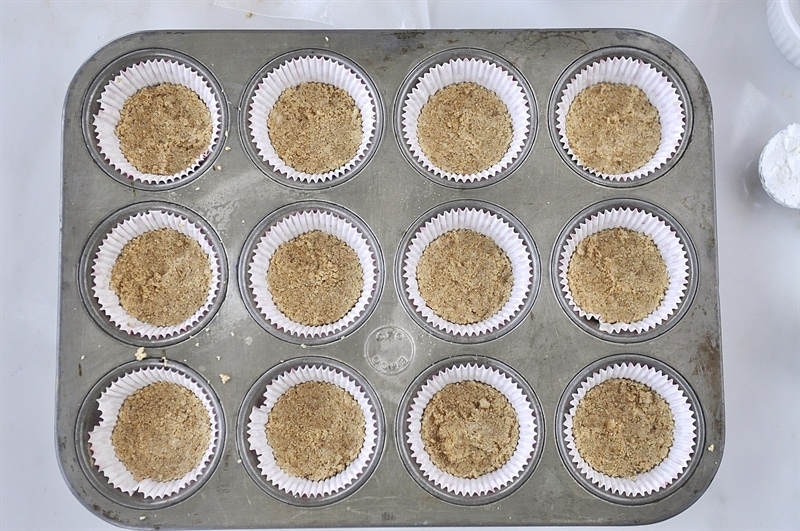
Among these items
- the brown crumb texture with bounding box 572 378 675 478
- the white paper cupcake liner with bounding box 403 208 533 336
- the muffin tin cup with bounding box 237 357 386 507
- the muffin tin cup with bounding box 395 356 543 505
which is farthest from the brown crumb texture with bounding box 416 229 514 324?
the brown crumb texture with bounding box 572 378 675 478

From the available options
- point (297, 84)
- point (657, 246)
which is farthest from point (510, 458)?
point (297, 84)

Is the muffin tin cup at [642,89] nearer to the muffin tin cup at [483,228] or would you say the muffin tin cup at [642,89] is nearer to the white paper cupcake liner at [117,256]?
the muffin tin cup at [483,228]

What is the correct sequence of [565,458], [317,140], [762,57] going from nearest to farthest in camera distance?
1. [565,458]
2. [317,140]
3. [762,57]

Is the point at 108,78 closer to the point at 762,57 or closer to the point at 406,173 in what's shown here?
the point at 406,173

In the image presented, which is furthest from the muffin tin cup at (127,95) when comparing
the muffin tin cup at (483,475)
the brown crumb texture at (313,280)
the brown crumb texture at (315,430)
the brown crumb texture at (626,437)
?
the brown crumb texture at (626,437)

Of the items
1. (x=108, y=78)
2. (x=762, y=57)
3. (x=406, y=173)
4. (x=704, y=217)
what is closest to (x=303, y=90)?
(x=406, y=173)

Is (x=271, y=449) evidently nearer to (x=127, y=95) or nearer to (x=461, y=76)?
(x=127, y=95)
